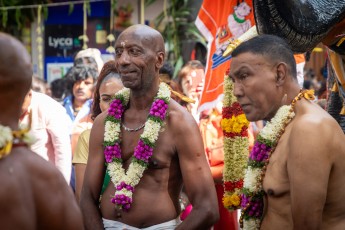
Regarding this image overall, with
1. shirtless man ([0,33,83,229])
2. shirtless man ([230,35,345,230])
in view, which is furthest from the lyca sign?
shirtless man ([0,33,83,229])

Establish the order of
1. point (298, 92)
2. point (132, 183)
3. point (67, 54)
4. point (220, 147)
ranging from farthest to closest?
point (67, 54), point (220, 147), point (132, 183), point (298, 92)

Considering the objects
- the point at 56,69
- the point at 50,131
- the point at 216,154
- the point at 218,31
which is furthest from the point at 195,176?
the point at 56,69

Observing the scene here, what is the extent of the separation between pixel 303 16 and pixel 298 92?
1085mm

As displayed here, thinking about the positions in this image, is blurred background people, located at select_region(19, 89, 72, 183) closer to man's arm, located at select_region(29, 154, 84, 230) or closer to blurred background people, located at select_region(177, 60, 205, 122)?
blurred background people, located at select_region(177, 60, 205, 122)

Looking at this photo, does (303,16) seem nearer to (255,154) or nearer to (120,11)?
(255,154)

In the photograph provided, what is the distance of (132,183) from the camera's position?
187 inches

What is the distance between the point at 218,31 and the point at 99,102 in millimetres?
1940

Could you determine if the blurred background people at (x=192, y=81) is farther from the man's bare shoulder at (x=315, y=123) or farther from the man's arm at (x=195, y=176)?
the man's bare shoulder at (x=315, y=123)

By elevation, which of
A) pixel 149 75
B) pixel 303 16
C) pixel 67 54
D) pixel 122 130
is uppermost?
pixel 303 16

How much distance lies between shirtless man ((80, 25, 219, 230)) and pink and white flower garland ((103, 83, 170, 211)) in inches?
2.1

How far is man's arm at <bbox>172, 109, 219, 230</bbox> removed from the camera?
15.6 feet

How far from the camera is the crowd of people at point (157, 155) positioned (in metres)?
3.07

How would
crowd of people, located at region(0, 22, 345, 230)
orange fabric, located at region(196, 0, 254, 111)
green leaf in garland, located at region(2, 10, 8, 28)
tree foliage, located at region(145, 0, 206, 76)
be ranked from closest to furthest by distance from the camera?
crowd of people, located at region(0, 22, 345, 230) → orange fabric, located at region(196, 0, 254, 111) → green leaf in garland, located at region(2, 10, 8, 28) → tree foliage, located at region(145, 0, 206, 76)

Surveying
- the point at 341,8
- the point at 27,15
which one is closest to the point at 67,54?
the point at 27,15
